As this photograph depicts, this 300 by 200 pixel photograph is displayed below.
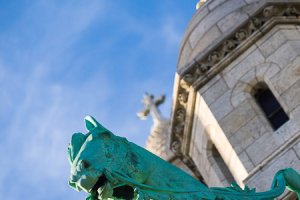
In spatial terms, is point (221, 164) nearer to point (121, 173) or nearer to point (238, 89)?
point (238, 89)

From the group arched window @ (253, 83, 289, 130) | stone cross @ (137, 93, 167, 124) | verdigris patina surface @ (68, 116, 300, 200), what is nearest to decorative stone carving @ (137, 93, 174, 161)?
stone cross @ (137, 93, 167, 124)

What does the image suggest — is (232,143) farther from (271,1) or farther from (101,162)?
(101,162)

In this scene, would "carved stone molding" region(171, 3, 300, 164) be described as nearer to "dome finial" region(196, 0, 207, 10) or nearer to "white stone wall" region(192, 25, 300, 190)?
"white stone wall" region(192, 25, 300, 190)

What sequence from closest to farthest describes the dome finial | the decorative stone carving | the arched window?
the arched window, the dome finial, the decorative stone carving

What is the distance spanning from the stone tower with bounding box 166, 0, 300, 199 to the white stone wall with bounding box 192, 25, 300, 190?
0.05 ft

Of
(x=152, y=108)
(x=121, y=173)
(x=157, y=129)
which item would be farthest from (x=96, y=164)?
(x=152, y=108)

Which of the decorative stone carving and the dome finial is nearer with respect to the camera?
the dome finial

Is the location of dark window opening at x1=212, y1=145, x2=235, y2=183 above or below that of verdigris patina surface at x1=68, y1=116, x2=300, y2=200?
above

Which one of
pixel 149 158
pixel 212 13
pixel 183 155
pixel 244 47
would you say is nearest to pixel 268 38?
pixel 244 47

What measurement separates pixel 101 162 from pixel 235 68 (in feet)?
27.6

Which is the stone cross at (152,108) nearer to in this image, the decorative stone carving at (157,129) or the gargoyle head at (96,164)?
the decorative stone carving at (157,129)

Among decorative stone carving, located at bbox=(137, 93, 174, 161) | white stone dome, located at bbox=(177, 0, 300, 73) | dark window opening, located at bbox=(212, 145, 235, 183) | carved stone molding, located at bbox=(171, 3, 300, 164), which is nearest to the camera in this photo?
dark window opening, located at bbox=(212, 145, 235, 183)

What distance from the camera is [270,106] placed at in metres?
14.5

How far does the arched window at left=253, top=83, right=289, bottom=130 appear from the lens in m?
14.1
